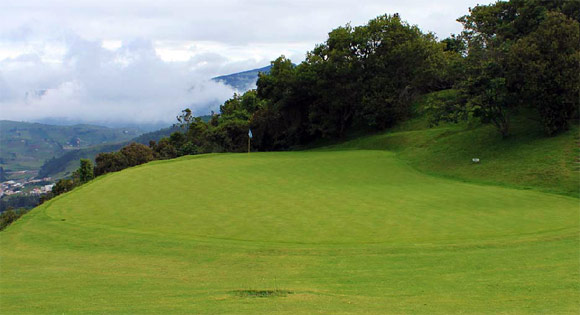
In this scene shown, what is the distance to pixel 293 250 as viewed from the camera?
37.6ft

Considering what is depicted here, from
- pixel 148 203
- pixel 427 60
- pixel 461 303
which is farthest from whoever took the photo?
pixel 427 60

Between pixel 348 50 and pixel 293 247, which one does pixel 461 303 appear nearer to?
pixel 293 247

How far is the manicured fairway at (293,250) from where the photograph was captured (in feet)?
25.5

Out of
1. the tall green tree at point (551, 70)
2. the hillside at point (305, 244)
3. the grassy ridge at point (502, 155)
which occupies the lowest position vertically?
the hillside at point (305, 244)

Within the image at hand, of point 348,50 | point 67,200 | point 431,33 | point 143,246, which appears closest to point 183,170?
point 67,200

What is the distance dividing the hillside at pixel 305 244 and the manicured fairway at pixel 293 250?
0.15 feet

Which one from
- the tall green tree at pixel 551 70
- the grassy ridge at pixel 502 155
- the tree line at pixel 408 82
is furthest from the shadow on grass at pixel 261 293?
the tall green tree at pixel 551 70

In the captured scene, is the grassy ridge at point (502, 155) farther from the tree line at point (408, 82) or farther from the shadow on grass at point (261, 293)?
the shadow on grass at point (261, 293)

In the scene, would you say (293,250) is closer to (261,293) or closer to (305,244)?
(305,244)

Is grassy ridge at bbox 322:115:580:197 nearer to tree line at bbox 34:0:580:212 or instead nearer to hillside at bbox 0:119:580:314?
hillside at bbox 0:119:580:314

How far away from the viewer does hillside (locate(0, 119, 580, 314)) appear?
7867 millimetres

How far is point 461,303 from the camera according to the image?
7480 mm

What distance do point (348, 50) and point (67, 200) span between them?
3278 cm

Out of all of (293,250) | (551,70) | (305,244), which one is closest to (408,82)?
(551,70)
